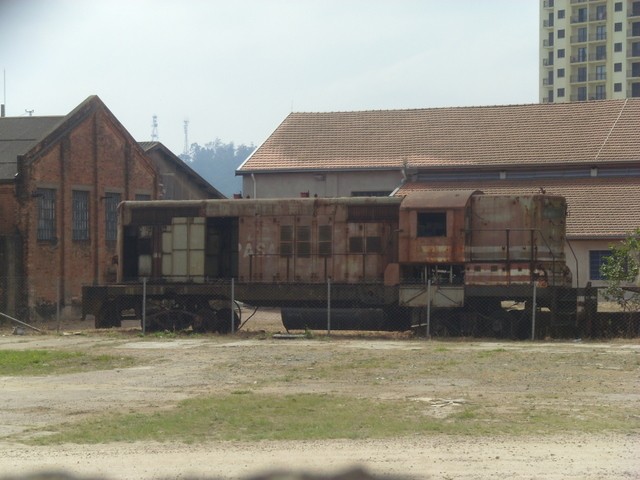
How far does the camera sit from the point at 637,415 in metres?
14.4

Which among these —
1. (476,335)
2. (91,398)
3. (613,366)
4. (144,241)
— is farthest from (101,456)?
(144,241)

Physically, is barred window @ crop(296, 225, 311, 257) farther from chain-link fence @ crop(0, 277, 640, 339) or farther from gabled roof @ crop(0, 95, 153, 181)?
gabled roof @ crop(0, 95, 153, 181)

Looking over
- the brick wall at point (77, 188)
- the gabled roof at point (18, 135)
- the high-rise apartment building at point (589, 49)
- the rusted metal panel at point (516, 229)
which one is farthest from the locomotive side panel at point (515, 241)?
the high-rise apartment building at point (589, 49)

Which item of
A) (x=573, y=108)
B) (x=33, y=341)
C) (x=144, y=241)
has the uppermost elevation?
(x=573, y=108)

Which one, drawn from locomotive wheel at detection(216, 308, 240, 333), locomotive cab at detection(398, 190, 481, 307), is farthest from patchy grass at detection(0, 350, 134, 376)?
locomotive cab at detection(398, 190, 481, 307)

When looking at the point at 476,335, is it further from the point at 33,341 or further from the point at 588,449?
the point at 588,449

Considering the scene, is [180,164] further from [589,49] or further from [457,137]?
[589,49]

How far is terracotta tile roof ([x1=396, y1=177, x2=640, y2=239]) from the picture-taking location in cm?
4266

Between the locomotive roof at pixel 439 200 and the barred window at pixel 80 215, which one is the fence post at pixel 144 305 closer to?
the locomotive roof at pixel 439 200

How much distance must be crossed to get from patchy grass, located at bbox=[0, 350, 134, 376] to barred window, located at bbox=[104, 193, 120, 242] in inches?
665

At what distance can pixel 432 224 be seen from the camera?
27.5 m

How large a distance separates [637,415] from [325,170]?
35971 millimetres

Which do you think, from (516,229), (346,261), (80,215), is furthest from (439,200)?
(80,215)

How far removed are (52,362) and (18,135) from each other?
723 inches
